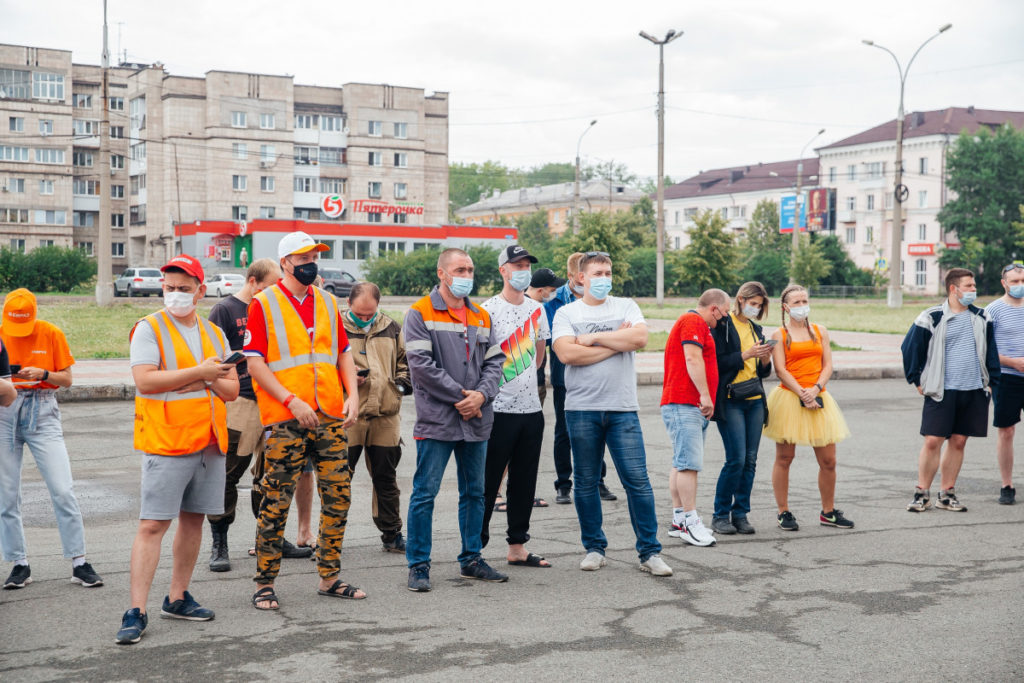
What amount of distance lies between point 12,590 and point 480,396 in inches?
118

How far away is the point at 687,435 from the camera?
7.23 m

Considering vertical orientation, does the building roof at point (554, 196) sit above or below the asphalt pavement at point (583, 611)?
above

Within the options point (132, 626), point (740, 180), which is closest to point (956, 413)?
point (132, 626)

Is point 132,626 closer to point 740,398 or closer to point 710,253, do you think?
point 740,398

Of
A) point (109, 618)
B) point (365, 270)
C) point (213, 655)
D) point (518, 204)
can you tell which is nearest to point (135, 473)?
point (109, 618)

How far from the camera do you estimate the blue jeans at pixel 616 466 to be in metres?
6.43

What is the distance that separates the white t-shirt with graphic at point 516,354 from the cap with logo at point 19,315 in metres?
2.85

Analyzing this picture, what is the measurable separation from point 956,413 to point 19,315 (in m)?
7.23

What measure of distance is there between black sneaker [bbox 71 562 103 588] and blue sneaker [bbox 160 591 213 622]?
846mm

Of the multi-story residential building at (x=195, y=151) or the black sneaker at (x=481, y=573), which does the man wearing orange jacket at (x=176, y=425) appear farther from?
the multi-story residential building at (x=195, y=151)

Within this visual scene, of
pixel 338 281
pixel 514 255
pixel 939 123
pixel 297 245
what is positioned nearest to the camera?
pixel 297 245

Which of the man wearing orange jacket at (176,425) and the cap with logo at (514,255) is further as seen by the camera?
the cap with logo at (514,255)

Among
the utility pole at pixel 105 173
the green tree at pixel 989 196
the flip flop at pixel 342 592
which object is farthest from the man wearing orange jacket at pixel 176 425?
the green tree at pixel 989 196

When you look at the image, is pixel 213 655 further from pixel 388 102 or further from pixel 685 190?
pixel 685 190
